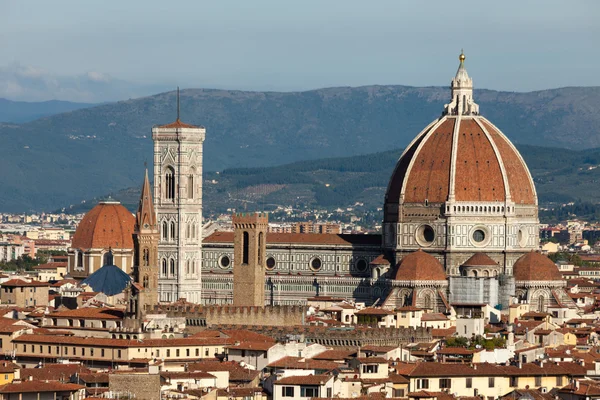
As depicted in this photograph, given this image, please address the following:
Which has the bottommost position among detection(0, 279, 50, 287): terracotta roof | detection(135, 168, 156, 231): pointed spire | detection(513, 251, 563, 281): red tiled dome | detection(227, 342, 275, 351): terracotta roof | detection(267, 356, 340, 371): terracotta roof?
detection(267, 356, 340, 371): terracotta roof

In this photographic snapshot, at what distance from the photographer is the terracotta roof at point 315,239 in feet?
455

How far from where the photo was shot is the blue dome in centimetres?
12494

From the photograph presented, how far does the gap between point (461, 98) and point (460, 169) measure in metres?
7.20

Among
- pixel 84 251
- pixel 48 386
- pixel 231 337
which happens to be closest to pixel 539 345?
pixel 231 337

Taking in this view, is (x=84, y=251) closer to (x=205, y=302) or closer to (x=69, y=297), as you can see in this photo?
(x=205, y=302)

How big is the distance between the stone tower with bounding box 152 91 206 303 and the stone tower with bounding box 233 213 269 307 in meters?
8.71

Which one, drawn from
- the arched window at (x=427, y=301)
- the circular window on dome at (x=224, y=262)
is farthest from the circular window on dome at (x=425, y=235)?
the circular window on dome at (x=224, y=262)

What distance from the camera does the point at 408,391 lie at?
70.8 m

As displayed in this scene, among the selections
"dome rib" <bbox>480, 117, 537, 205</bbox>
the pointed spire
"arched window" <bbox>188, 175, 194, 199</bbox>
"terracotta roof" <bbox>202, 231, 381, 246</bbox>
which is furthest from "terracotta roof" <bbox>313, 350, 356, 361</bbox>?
"arched window" <bbox>188, 175, 194, 199</bbox>

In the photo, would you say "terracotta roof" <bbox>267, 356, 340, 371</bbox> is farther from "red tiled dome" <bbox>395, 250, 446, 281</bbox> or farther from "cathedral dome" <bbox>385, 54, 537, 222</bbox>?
"cathedral dome" <bbox>385, 54, 537, 222</bbox>

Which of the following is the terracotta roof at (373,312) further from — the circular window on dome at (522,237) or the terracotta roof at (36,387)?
the terracotta roof at (36,387)

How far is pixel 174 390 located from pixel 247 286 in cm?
5596

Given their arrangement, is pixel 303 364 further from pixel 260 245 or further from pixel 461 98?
pixel 461 98

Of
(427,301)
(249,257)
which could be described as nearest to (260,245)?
(249,257)
